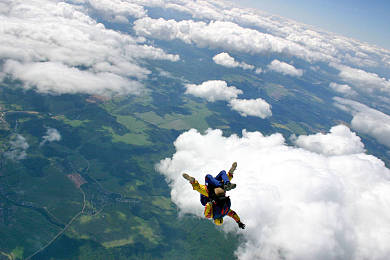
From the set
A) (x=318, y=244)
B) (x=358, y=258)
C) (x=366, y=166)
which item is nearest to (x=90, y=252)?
(x=318, y=244)

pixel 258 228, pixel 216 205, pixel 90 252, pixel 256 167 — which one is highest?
pixel 216 205

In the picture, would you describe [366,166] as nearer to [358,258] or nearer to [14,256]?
[358,258]

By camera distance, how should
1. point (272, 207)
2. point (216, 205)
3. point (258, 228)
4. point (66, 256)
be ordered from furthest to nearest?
point (66, 256), point (258, 228), point (272, 207), point (216, 205)

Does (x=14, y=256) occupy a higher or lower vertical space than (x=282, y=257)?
lower

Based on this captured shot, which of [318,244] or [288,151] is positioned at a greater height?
[288,151]

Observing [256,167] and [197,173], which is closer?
[256,167]

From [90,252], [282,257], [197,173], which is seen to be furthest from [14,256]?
[282,257]

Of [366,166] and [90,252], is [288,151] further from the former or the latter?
[90,252]

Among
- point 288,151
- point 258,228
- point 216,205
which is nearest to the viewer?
point 216,205

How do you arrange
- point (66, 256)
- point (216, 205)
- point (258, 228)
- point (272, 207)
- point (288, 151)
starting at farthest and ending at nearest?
point (66, 256) → point (258, 228) → point (288, 151) → point (272, 207) → point (216, 205)
